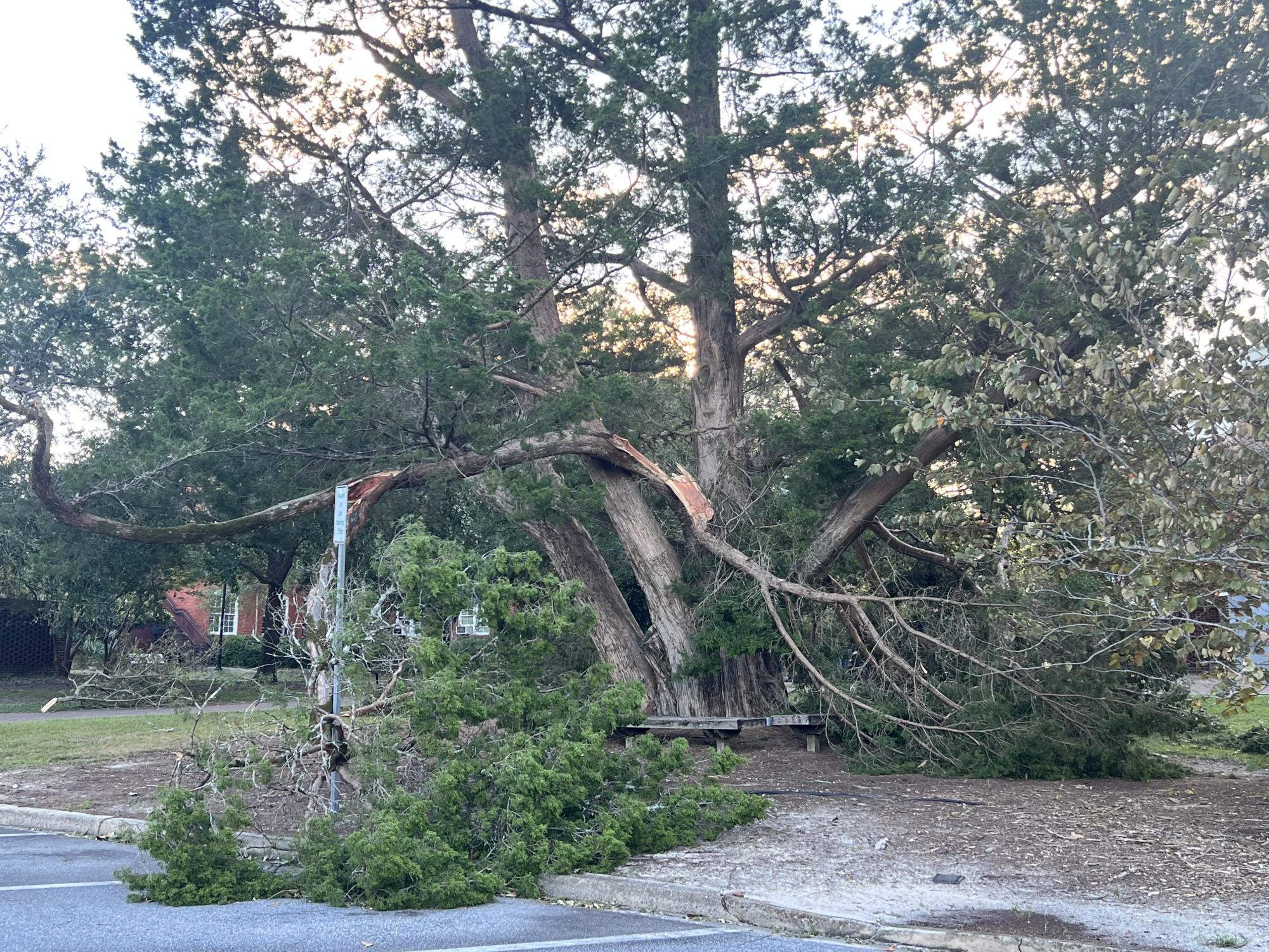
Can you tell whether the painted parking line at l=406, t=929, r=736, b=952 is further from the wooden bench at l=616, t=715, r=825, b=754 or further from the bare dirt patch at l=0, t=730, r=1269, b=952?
the wooden bench at l=616, t=715, r=825, b=754

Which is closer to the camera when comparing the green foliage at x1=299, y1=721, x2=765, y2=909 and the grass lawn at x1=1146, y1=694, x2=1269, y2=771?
the green foliage at x1=299, y1=721, x2=765, y2=909

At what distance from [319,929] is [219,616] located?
33.7 m

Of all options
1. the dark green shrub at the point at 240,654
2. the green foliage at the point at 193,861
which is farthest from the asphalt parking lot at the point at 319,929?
the dark green shrub at the point at 240,654

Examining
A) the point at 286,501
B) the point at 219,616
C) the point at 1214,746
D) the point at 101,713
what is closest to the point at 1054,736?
the point at 1214,746

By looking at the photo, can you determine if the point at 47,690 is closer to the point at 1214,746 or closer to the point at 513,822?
the point at 513,822

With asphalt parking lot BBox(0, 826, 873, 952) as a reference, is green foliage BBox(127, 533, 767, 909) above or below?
above

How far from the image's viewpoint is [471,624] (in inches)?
379

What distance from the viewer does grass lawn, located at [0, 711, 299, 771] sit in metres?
13.9

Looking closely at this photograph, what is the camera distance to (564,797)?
793 cm

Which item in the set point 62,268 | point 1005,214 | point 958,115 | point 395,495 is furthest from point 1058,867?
point 62,268

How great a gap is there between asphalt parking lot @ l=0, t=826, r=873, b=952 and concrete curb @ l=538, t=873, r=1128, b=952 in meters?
0.13

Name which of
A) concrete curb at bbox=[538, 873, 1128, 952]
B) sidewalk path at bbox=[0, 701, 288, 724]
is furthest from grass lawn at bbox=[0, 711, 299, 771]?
concrete curb at bbox=[538, 873, 1128, 952]

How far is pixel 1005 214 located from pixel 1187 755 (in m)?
7.14

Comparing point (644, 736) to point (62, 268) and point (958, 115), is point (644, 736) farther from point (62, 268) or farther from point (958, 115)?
point (62, 268)
